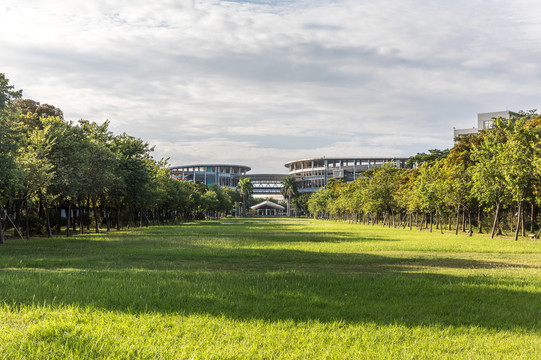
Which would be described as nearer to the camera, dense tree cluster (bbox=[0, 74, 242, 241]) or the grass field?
the grass field

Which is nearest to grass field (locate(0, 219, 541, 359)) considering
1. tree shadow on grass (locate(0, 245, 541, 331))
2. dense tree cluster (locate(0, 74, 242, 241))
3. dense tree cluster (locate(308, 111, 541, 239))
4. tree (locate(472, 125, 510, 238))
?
tree shadow on grass (locate(0, 245, 541, 331))

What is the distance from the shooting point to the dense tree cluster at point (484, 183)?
38.3 m

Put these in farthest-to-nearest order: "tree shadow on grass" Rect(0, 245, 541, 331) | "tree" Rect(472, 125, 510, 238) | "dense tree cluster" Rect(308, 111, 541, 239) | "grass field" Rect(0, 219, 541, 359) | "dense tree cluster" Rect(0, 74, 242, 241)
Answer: "tree" Rect(472, 125, 510, 238) → "dense tree cluster" Rect(308, 111, 541, 239) → "dense tree cluster" Rect(0, 74, 242, 241) → "tree shadow on grass" Rect(0, 245, 541, 331) → "grass field" Rect(0, 219, 541, 359)

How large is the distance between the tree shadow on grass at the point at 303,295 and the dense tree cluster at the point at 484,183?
84.4 feet

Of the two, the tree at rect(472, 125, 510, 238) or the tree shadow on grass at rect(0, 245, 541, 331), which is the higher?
the tree at rect(472, 125, 510, 238)

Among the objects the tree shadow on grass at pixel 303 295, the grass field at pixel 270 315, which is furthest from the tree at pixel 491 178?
the tree shadow on grass at pixel 303 295

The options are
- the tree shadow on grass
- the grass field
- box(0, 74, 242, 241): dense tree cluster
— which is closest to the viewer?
the grass field

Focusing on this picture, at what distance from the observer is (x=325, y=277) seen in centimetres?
1400

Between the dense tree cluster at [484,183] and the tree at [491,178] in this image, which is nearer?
the dense tree cluster at [484,183]

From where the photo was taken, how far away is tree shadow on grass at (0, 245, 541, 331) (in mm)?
9094

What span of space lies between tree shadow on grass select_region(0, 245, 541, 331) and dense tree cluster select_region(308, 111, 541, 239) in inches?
1013

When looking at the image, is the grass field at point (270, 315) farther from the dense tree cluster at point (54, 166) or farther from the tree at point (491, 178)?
the tree at point (491, 178)

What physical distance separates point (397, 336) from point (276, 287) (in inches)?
180

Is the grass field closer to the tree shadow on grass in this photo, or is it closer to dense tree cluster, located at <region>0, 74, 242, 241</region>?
the tree shadow on grass
